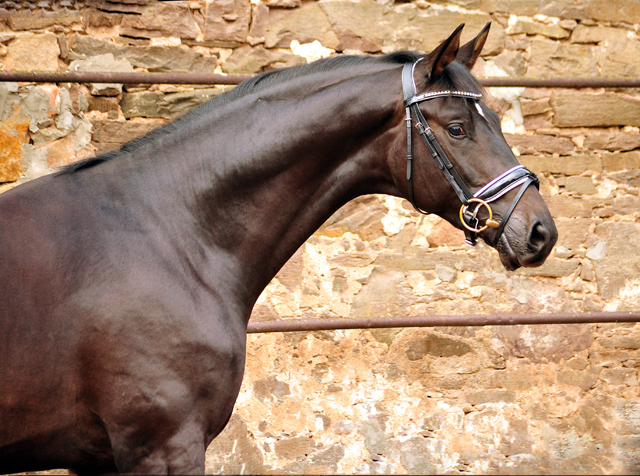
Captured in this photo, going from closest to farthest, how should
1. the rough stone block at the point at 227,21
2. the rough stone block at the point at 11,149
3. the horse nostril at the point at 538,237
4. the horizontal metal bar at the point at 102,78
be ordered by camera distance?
the horse nostril at the point at 538,237
the horizontal metal bar at the point at 102,78
the rough stone block at the point at 11,149
the rough stone block at the point at 227,21

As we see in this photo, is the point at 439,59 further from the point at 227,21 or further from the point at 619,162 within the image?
the point at 619,162

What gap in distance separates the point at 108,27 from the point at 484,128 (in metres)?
2.75

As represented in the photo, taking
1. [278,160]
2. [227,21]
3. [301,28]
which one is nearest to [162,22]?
[227,21]

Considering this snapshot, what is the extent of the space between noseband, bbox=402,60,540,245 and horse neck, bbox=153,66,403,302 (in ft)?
0.18

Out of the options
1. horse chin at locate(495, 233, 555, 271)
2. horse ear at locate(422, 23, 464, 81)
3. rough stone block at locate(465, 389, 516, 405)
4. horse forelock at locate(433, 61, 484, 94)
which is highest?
horse ear at locate(422, 23, 464, 81)

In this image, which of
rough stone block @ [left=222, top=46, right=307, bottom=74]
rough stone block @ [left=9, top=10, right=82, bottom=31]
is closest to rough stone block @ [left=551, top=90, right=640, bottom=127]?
rough stone block @ [left=222, top=46, right=307, bottom=74]

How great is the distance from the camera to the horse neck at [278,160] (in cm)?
188

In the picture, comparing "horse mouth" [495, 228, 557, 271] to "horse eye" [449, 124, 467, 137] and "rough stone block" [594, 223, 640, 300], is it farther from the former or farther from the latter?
"rough stone block" [594, 223, 640, 300]

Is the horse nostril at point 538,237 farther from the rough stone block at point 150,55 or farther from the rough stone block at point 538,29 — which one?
the rough stone block at point 538,29

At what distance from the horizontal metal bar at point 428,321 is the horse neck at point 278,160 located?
1166 mm

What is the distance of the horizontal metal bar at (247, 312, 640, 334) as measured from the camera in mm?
3090

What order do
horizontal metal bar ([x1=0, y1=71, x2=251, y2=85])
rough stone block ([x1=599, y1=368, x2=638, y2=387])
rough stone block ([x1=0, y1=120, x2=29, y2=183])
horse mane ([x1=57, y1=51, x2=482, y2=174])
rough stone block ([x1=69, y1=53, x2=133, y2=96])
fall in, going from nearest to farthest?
horse mane ([x1=57, y1=51, x2=482, y2=174])
horizontal metal bar ([x1=0, y1=71, x2=251, y2=85])
rough stone block ([x1=0, y1=120, x2=29, y2=183])
rough stone block ([x1=69, y1=53, x2=133, y2=96])
rough stone block ([x1=599, y1=368, x2=638, y2=387])

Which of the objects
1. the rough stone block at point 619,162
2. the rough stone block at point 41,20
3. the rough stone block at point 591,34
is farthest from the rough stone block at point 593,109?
the rough stone block at point 41,20

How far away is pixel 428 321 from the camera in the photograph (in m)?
3.18
